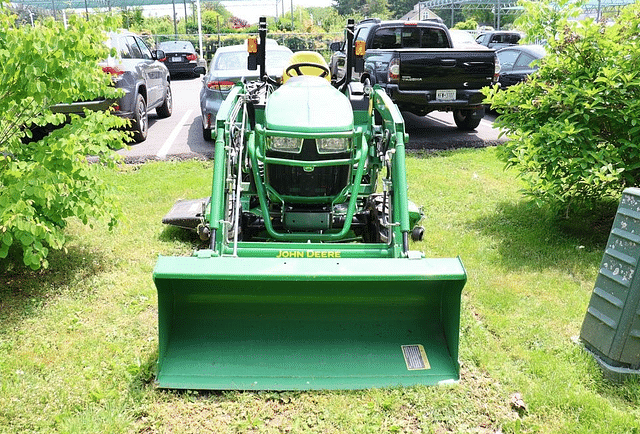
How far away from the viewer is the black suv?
9062 mm

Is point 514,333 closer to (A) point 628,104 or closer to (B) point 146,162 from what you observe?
(A) point 628,104

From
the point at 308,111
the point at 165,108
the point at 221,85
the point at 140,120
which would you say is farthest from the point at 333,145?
the point at 165,108

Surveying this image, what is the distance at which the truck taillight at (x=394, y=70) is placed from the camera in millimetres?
9766

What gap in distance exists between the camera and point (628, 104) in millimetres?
5316

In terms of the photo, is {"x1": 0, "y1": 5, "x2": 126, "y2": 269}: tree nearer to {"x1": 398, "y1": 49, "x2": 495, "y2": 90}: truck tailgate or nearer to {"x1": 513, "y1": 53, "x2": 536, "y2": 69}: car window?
{"x1": 398, "y1": 49, "x2": 495, "y2": 90}: truck tailgate

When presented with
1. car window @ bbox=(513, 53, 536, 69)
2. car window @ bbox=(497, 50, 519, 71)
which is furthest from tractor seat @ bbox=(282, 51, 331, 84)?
car window @ bbox=(497, 50, 519, 71)

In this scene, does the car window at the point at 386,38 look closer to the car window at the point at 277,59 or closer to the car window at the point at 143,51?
the car window at the point at 277,59

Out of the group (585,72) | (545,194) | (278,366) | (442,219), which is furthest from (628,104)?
(278,366)

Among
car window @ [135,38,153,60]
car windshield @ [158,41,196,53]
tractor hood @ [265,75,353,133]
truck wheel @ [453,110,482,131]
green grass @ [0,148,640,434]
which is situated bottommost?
car windshield @ [158,41,196,53]

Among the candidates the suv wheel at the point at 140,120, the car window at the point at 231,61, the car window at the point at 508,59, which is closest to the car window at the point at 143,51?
the suv wheel at the point at 140,120

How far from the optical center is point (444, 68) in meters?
9.82

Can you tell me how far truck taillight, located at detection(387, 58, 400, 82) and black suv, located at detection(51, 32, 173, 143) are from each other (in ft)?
13.0

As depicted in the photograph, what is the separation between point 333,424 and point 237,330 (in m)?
0.87

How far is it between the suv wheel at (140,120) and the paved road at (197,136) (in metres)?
0.13
